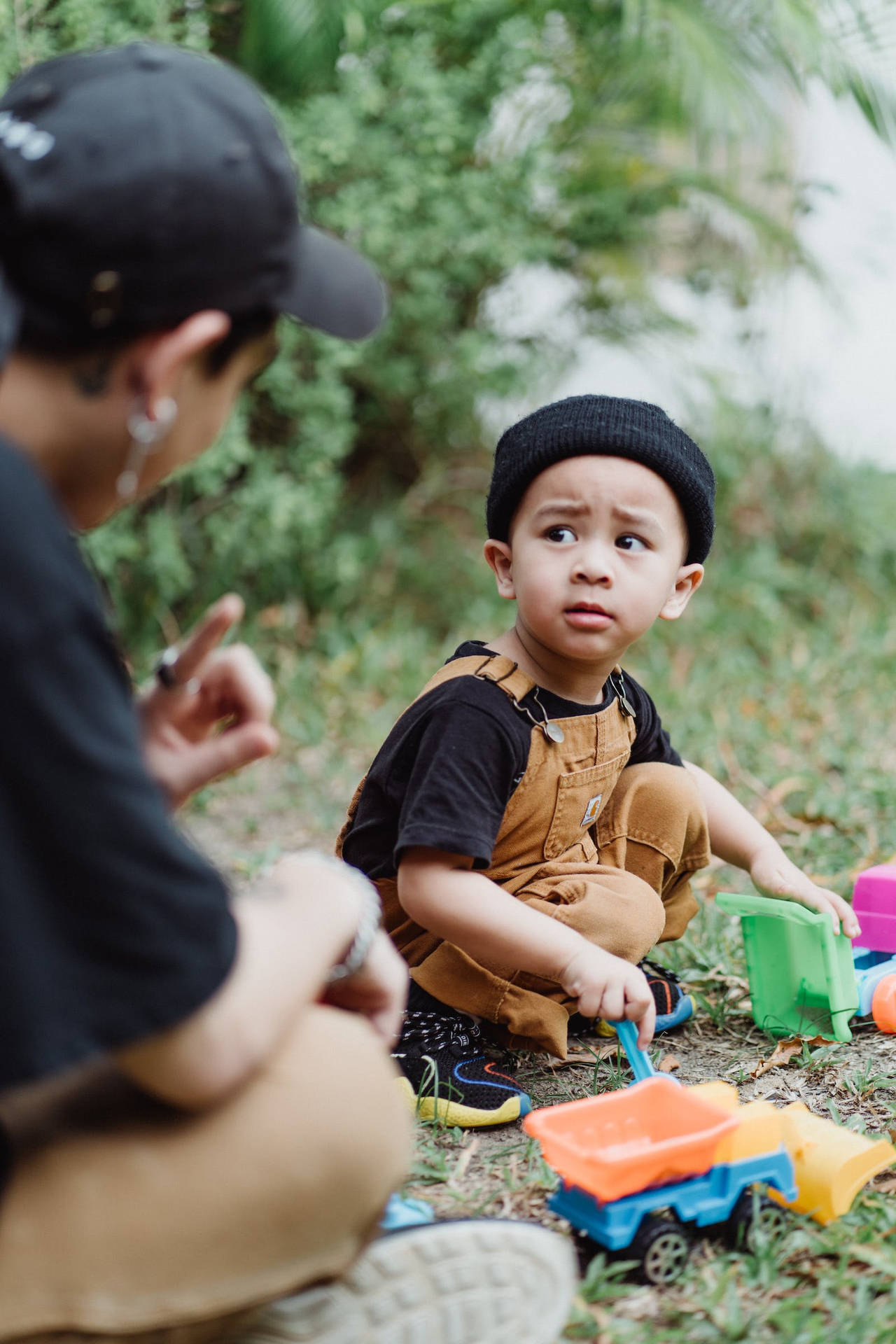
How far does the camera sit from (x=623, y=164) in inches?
201

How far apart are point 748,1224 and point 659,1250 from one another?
151 millimetres

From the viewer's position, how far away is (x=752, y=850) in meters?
2.42

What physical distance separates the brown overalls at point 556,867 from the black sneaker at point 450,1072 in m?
0.05

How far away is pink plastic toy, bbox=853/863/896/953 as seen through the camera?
2.43m

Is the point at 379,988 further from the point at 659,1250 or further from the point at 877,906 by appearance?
the point at 877,906

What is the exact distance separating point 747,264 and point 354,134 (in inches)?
79.9

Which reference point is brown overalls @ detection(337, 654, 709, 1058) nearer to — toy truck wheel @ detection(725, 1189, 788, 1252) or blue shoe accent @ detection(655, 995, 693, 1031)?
blue shoe accent @ detection(655, 995, 693, 1031)

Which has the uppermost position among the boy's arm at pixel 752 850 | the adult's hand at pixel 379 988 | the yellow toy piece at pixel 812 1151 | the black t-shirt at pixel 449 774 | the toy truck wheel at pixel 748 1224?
the adult's hand at pixel 379 988

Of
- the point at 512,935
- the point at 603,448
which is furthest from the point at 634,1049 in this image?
the point at 603,448

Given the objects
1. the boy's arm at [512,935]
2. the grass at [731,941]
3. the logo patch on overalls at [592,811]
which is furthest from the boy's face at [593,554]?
the grass at [731,941]

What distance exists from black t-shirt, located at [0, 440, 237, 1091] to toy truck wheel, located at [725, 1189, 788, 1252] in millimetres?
888

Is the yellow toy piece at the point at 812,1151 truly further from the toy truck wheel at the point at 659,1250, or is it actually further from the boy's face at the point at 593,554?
the boy's face at the point at 593,554

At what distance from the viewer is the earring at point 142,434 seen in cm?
123

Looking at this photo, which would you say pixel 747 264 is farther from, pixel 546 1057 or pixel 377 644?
pixel 546 1057
